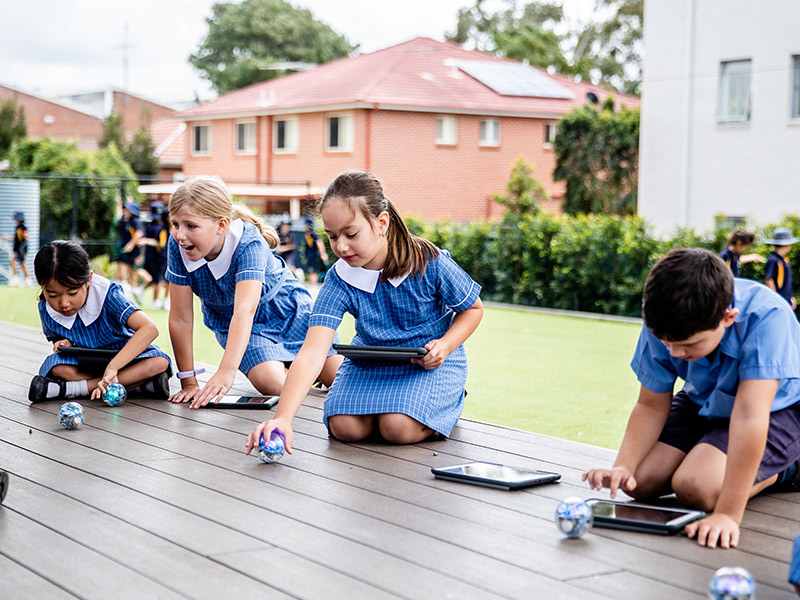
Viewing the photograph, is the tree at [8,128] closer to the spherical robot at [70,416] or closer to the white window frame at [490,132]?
the white window frame at [490,132]

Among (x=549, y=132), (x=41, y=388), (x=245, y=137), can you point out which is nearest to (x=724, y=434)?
(x=41, y=388)

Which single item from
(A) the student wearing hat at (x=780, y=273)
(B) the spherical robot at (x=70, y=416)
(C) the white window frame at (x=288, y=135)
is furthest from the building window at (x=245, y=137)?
(B) the spherical robot at (x=70, y=416)

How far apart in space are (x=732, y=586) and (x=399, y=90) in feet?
93.1

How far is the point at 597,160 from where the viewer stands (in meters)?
27.1

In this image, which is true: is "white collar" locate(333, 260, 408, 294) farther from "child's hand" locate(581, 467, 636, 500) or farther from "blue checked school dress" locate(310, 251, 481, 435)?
"child's hand" locate(581, 467, 636, 500)

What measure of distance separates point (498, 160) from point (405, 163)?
315cm

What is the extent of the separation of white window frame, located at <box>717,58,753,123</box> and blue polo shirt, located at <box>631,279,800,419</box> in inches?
663

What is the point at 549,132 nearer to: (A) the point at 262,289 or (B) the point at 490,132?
(B) the point at 490,132

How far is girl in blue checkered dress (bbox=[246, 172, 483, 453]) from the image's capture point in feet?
14.3

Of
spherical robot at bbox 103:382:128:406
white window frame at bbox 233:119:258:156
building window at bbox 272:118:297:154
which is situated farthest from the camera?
white window frame at bbox 233:119:258:156

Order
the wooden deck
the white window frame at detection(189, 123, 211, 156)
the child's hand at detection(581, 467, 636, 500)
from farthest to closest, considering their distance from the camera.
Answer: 1. the white window frame at detection(189, 123, 211, 156)
2. the child's hand at detection(581, 467, 636, 500)
3. the wooden deck

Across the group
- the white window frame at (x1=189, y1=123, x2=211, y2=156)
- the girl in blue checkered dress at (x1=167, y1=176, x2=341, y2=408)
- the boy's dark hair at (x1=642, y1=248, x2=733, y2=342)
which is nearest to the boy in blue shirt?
the boy's dark hair at (x1=642, y1=248, x2=733, y2=342)

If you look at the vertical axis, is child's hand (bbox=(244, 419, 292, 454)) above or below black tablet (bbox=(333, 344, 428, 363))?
below

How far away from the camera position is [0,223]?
830 inches
